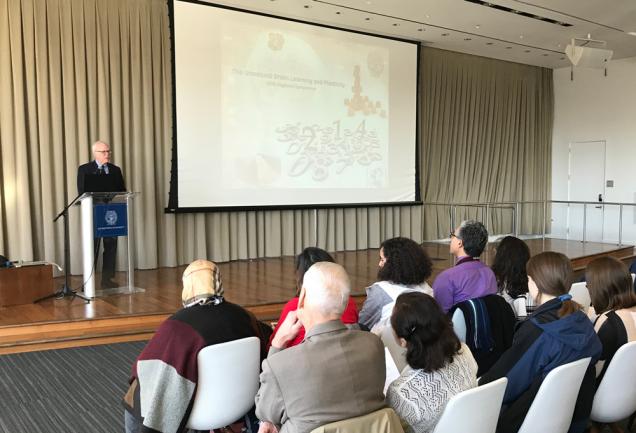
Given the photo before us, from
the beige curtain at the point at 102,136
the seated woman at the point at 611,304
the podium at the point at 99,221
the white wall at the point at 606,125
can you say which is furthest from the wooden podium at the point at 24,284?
the white wall at the point at 606,125

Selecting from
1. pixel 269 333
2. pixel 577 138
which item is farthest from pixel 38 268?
pixel 577 138

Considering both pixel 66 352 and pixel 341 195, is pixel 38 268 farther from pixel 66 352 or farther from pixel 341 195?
pixel 341 195

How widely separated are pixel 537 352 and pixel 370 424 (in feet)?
2.81

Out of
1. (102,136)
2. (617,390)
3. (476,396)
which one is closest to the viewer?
(476,396)

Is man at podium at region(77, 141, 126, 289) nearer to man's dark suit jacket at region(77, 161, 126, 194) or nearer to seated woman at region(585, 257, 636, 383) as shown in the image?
man's dark suit jacket at region(77, 161, 126, 194)

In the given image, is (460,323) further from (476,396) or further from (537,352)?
(476,396)

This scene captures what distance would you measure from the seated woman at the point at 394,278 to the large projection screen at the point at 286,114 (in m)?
4.66

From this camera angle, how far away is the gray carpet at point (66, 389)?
299 centimetres

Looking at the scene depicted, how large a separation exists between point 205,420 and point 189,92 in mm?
5407

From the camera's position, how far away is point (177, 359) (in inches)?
79.7

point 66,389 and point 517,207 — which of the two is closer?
point 66,389

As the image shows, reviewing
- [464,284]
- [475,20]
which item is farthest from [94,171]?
[475,20]

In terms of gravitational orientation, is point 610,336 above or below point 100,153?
below

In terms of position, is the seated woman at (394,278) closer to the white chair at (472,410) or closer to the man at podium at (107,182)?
the white chair at (472,410)
